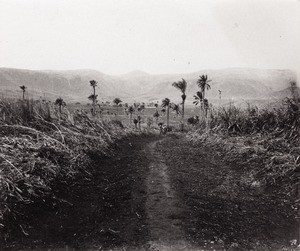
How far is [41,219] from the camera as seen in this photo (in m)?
5.27

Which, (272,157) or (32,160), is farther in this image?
(272,157)

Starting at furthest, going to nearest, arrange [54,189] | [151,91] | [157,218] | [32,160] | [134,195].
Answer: [151,91], [134,195], [32,160], [54,189], [157,218]

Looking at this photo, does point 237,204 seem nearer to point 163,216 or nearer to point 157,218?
point 163,216

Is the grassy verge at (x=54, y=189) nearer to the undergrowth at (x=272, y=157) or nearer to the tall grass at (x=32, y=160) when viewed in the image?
the tall grass at (x=32, y=160)

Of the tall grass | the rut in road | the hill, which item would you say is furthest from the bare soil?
the hill

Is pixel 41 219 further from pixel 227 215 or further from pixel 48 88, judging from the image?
pixel 48 88

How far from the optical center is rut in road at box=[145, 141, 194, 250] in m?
4.55

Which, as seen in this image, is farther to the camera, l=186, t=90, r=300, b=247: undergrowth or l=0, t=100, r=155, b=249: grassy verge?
l=186, t=90, r=300, b=247: undergrowth

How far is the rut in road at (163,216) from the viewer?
14.9ft

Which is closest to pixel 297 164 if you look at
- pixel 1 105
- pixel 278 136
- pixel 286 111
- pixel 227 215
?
pixel 227 215

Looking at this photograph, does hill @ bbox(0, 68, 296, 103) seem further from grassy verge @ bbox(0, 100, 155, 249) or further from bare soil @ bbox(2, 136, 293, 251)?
bare soil @ bbox(2, 136, 293, 251)

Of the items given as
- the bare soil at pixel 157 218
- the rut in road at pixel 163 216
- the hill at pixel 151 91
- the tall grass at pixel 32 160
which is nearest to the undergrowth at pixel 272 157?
the bare soil at pixel 157 218

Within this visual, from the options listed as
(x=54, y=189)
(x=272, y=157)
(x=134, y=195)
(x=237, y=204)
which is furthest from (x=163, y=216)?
(x=272, y=157)

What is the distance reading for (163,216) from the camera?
555 cm
